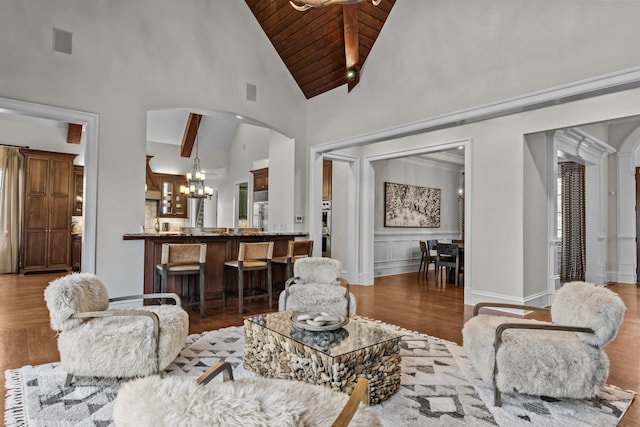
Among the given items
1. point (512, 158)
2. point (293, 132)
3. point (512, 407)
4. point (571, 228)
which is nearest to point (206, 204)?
point (293, 132)

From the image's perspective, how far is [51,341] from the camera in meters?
3.56

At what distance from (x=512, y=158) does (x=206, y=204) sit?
30.0ft

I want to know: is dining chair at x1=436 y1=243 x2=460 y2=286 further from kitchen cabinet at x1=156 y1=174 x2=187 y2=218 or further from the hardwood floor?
kitchen cabinet at x1=156 y1=174 x2=187 y2=218

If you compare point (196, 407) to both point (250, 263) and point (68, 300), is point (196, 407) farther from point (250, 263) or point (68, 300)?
point (250, 263)

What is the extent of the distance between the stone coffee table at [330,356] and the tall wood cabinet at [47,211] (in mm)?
7660

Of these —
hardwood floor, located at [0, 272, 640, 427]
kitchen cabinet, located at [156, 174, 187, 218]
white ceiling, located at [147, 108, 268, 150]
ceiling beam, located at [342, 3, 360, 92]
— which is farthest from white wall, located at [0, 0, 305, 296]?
kitchen cabinet, located at [156, 174, 187, 218]

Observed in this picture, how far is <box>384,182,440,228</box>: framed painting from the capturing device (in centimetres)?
823

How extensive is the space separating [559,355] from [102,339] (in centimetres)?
301

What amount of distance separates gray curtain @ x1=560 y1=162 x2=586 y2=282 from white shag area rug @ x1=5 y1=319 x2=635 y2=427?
655cm

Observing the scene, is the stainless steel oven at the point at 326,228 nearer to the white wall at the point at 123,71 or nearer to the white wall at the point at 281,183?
the white wall at the point at 281,183

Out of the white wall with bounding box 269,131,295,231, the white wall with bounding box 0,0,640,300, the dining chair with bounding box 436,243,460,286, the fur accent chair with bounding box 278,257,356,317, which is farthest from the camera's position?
the dining chair with bounding box 436,243,460,286

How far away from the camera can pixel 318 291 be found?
3.85m

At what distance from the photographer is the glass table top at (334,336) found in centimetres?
Result: 230

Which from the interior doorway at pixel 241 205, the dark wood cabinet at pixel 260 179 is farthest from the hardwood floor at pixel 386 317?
the interior doorway at pixel 241 205
